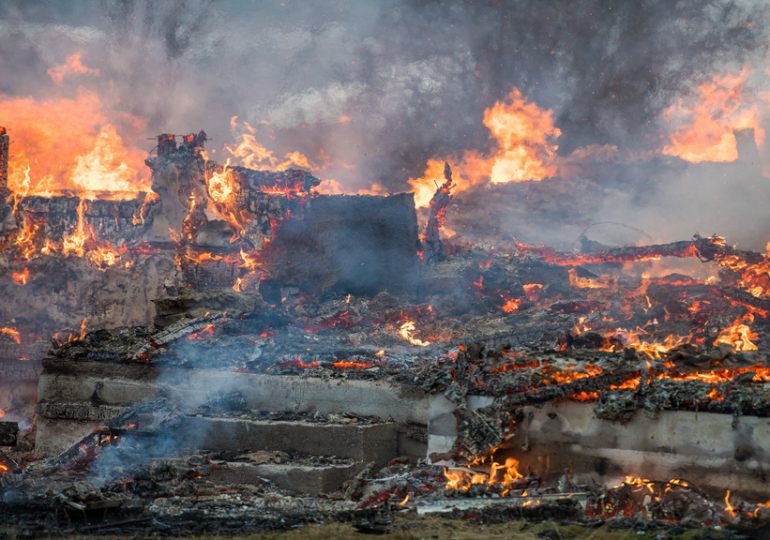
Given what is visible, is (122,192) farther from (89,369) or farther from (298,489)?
(298,489)

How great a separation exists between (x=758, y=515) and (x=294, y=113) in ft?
138

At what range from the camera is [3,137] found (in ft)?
140

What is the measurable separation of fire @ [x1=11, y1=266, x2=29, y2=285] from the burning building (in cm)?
Answer: 14

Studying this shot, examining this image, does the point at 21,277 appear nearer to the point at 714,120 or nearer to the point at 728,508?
the point at 728,508

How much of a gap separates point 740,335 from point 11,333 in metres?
26.4

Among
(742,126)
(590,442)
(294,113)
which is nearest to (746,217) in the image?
(742,126)

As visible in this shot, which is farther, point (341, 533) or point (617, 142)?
point (617, 142)

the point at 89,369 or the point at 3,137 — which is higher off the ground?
the point at 3,137

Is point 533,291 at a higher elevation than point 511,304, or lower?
higher

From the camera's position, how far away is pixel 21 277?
36875 mm

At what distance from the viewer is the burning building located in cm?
1328

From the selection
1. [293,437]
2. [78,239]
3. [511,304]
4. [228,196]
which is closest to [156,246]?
[78,239]

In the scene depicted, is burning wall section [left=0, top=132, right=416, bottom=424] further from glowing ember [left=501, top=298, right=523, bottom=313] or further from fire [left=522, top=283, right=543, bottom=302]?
fire [left=522, top=283, right=543, bottom=302]

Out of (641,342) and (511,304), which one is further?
(511,304)
